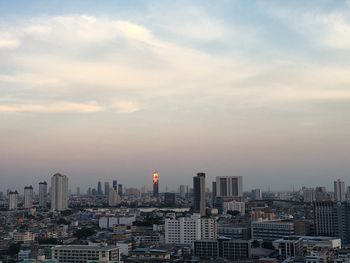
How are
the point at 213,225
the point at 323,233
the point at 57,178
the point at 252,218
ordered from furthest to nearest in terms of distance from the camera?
the point at 57,178, the point at 252,218, the point at 323,233, the point at 213,225

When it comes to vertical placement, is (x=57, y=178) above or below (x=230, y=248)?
above

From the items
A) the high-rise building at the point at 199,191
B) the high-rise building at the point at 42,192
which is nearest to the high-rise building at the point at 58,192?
the high-rise building at the point at 42,192

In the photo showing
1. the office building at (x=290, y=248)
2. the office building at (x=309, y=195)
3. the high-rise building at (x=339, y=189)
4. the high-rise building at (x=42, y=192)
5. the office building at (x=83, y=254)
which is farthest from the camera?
the high-rise building at (x=42, y=192)

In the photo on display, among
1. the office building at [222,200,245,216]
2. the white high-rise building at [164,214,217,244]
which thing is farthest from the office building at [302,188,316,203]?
the white high-rise building at [164,214,217,244]

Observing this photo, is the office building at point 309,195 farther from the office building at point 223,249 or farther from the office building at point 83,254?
the office building at point 83,254

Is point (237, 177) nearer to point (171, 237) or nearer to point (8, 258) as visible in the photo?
point (171, 237)

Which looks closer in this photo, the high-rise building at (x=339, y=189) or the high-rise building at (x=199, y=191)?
the high-rise building at (x=199, y=191)

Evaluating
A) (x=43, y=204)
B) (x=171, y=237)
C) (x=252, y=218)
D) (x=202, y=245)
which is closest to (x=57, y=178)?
(x=43, y=204)
